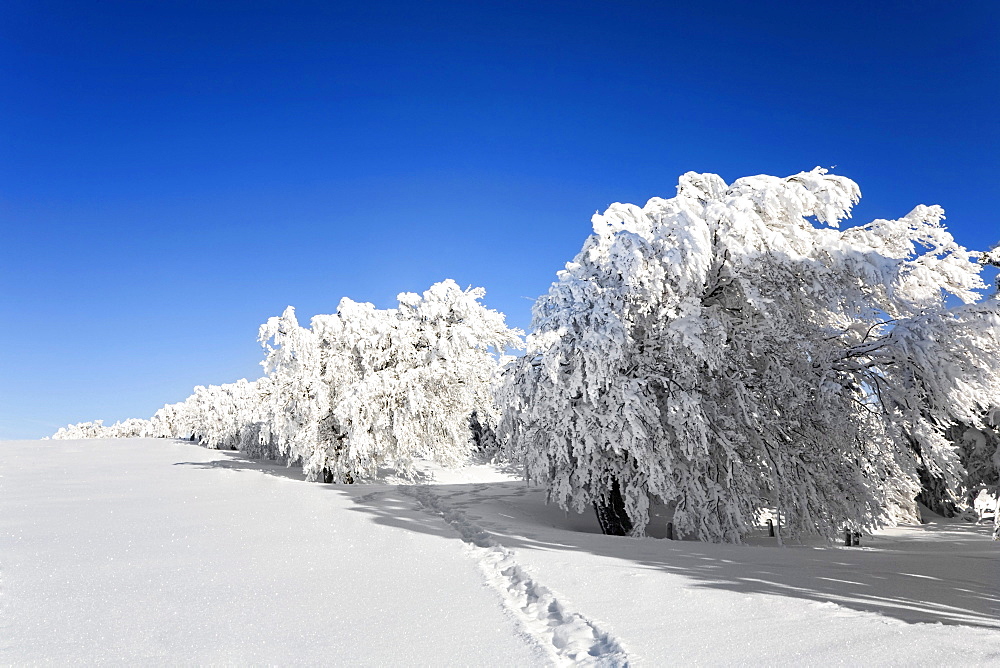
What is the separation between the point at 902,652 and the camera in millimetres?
3635

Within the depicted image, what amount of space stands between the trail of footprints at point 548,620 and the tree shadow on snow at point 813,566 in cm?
112

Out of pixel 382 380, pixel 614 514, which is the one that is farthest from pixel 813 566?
pixel 382 380

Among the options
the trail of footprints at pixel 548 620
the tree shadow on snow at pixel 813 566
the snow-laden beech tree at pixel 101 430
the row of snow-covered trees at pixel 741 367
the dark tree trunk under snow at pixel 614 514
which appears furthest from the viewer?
the snow-laden beech tree at pixel 101 430

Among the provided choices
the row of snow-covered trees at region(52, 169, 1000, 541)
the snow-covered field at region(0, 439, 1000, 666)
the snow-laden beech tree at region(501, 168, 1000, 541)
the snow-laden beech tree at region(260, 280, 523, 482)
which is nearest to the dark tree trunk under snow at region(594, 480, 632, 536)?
the row of snow-covered trees at region(52, 169, 1000, 541)

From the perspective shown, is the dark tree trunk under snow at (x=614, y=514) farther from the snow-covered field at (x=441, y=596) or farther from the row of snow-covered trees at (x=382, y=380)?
the row of snow-covered trees at (x=382, y=380)

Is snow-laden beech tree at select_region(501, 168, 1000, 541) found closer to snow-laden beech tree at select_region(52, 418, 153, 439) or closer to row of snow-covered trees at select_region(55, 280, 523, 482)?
row of snow-covered trees at select_region(55, 280, 523, 482)

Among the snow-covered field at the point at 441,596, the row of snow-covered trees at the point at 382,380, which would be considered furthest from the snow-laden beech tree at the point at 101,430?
the snow-covered field at the point at 441,596

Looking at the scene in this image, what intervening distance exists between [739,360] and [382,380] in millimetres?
12193

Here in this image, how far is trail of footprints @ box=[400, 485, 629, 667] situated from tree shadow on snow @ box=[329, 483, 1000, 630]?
1.12 metres

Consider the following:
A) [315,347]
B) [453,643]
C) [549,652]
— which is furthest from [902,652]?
[315,347]

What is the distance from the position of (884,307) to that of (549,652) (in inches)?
415

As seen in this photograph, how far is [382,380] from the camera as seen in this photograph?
1945 centimetres

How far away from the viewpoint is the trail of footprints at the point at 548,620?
12.9 feet

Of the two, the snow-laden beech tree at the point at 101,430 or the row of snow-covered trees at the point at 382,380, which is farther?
the snow-laden beech tree at the point at 101,430
